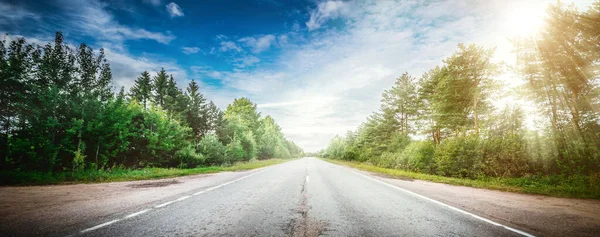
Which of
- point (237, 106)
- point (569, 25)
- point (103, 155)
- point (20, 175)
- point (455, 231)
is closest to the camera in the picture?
point (455, 231)

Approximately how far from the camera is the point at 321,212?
4.86 m

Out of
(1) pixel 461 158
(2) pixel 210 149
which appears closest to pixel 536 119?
(1) pixel 461 158

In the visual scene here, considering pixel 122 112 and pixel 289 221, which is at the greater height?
pixel 122 112

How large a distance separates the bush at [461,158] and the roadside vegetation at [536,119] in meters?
0.06

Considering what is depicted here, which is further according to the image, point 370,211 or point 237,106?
point 237,106

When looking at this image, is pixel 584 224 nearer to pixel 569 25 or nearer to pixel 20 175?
pixel 569 25

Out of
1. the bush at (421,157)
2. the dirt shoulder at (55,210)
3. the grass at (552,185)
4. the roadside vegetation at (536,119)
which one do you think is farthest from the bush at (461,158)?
the dirt shoulder at (55,210)

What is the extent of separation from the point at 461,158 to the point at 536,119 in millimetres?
8229

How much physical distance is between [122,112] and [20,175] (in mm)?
7964

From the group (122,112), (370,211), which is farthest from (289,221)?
(122,112)

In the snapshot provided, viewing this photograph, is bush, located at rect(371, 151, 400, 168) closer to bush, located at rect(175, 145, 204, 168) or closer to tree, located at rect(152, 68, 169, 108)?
bush, located at rect(175, 145, 204, 168)

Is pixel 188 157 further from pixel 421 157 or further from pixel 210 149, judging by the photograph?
pixel 421 157

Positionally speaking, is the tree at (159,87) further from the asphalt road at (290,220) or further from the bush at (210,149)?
the asphalt road at (290,220)

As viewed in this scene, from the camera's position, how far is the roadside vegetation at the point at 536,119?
10289 mm
